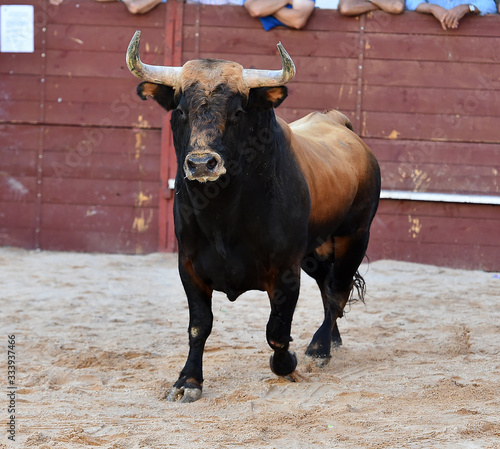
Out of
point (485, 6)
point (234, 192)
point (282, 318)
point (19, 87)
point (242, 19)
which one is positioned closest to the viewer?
point (234, 192)

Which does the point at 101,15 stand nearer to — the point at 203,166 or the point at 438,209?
the point at 438,209

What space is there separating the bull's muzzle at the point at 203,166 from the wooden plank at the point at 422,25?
19.3ft

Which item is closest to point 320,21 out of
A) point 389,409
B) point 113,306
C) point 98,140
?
point 98,140

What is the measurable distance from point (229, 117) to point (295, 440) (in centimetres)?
147

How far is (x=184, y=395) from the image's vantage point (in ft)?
12.5

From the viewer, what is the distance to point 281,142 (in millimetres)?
4055

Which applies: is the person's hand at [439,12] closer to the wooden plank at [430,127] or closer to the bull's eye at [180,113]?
the wooden plank at [430,127]

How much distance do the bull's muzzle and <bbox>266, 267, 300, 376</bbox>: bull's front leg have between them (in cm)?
84

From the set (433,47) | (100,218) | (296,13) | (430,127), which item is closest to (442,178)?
(430,127)

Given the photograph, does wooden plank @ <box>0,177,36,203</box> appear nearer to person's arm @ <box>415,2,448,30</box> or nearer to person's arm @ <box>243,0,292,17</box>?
person's arm @ <box>243,0,292,17</box>

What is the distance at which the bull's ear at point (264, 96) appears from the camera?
3785mm

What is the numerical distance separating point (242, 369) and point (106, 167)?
16.8 feet

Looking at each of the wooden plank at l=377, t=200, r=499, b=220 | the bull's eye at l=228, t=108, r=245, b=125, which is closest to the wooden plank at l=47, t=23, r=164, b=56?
the wooden plank at l=377, t=200, r=499, b=220

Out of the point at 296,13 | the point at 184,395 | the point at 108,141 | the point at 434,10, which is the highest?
the point at 434,10
